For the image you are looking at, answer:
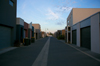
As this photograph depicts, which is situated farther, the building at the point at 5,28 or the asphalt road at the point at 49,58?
the building at the point at 5,28

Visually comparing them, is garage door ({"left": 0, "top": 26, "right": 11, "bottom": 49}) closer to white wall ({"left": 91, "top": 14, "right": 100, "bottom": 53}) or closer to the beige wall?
white wall ({"left": 91, "top": 14, "right": 100, "bottom": 53})

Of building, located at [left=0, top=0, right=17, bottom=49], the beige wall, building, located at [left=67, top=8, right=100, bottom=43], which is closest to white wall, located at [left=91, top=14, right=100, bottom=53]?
building, located at [left=0, top=0, right=17, bottom=49]

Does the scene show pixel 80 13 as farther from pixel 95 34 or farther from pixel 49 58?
pixel 49 58

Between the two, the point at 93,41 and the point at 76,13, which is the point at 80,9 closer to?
the point at 76,13

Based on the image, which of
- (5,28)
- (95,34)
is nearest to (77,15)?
(95,34)

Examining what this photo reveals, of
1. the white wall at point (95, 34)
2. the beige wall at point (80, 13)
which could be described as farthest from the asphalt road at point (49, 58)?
the beige wall at point (80, 13)

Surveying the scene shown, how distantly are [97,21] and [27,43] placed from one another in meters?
11.5

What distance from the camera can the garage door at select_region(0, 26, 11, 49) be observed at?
11.5 m

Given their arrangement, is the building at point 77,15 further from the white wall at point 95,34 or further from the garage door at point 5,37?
the garage door at point 5,37

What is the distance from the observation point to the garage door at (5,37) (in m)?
11.5

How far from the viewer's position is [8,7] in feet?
41.7

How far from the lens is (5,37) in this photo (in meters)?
12.6

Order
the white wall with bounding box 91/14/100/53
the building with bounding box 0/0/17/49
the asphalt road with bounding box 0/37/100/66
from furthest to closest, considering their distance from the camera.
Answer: the building with bounding box 0/0/17/49 < the white wall with bounding box 91/14/100/53 < the asphalt road with bounding box 0/37/100/66

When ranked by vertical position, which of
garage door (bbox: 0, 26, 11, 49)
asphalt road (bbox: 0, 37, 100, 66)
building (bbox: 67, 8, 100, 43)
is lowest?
asphalt road (bbox: 0, 37, 100, 66)
